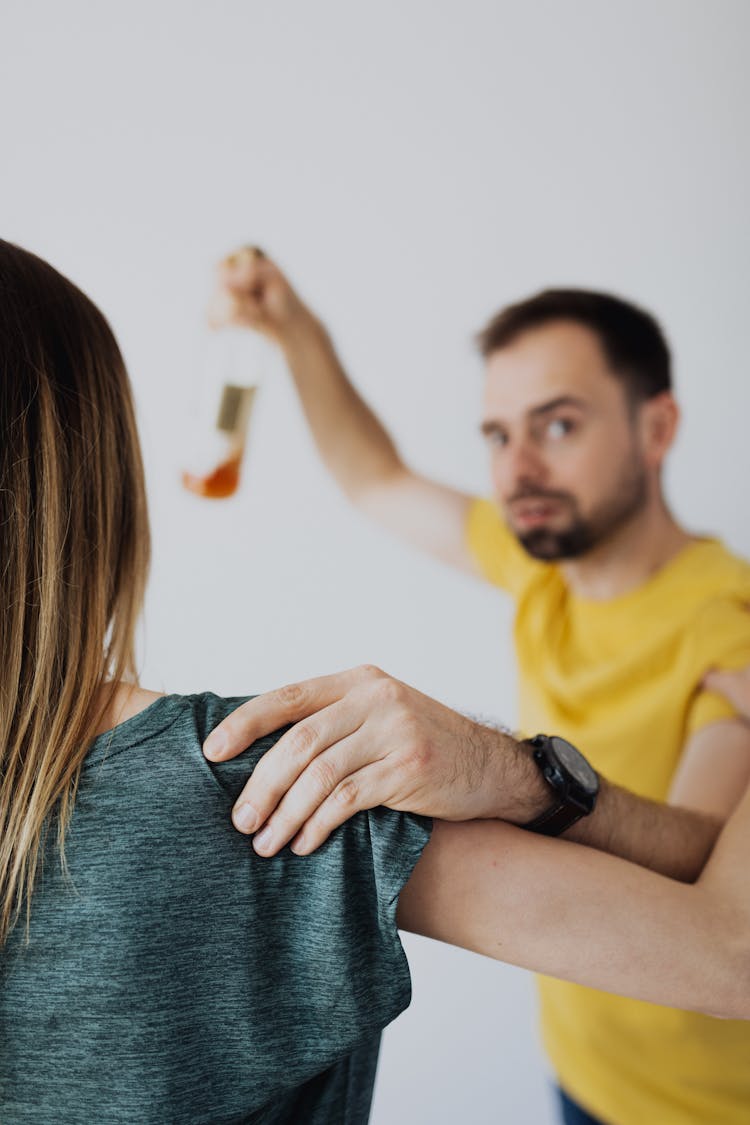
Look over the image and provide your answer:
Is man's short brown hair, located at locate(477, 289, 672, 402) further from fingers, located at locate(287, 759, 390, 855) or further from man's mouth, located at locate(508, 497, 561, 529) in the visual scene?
fingers, located at locate(287, 759, 390, 855)

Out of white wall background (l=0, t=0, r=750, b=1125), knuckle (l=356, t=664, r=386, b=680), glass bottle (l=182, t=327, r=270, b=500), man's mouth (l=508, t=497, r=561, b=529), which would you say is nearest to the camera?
knuckle (l=356, t=664, r=386, b=680)

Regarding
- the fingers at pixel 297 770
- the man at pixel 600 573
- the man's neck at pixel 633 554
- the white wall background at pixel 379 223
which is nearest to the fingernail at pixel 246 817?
the fingers at pixel 297 770

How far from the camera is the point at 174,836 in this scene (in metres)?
0.69

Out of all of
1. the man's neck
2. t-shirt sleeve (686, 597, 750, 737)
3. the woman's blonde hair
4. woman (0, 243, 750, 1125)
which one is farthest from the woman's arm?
the man's neck

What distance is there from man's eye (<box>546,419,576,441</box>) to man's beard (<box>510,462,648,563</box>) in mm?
102

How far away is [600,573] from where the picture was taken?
5.57 feet

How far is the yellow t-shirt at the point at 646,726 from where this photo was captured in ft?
4.78

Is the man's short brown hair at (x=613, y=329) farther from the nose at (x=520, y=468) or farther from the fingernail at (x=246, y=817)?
the fingernail at (x=246, y=817)

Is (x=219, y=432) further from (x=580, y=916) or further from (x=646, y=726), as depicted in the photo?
(x=580, y=916)

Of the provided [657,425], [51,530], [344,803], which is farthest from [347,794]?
[657,425]

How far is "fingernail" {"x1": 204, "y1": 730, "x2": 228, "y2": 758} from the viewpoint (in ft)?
2.32

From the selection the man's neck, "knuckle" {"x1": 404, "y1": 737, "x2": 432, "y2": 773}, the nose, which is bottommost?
"knuckle" {"x1": 404, "y1": 737, "x2": 432, "y2": 773}

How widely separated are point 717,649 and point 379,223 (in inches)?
46.1

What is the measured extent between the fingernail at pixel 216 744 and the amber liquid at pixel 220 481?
925 mm
